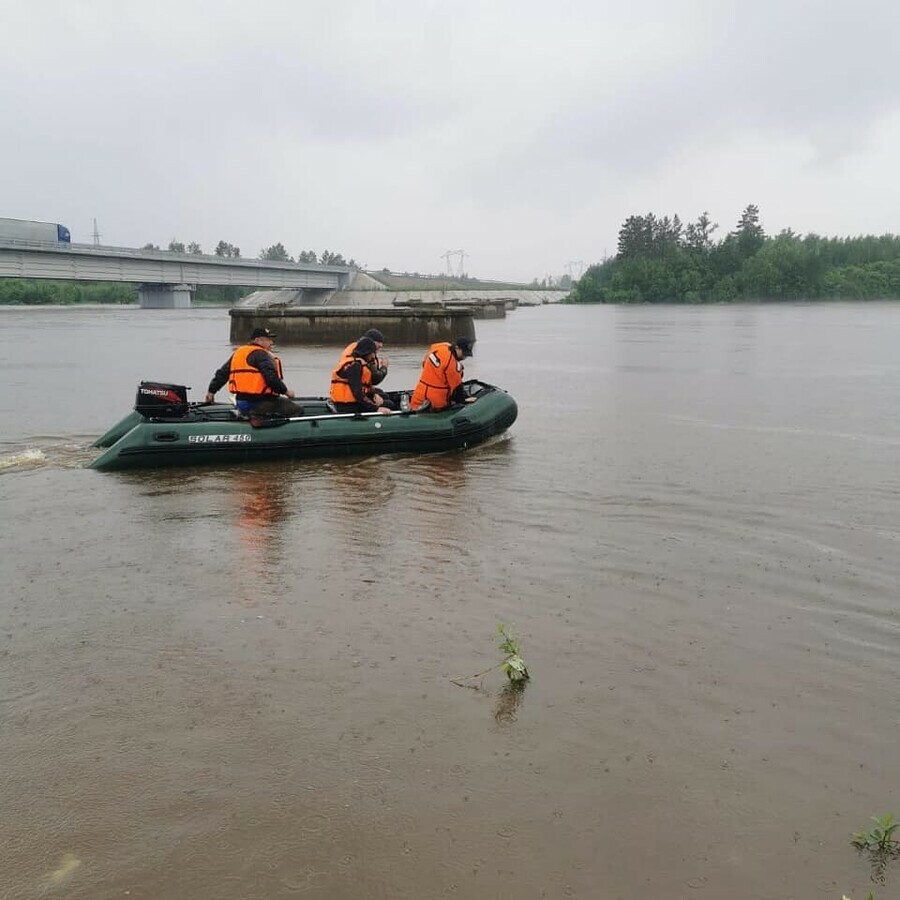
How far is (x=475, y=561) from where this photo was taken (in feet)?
20.5

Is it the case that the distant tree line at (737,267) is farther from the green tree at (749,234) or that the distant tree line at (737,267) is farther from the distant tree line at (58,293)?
the distant tree line at (58,293)

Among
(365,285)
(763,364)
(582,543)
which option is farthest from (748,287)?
(582,543)

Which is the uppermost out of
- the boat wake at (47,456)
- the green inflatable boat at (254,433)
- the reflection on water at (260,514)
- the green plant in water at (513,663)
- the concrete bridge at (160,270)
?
the concrete bridge at (160,270)

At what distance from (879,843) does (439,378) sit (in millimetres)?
8090

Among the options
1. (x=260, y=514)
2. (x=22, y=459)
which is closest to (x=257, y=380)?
(x=260, y=514)

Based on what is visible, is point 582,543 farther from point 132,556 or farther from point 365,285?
point 365,285

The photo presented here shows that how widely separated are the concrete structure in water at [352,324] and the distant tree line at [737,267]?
67.6m

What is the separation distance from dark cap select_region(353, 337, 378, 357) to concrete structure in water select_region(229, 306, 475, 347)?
20932 millimetres

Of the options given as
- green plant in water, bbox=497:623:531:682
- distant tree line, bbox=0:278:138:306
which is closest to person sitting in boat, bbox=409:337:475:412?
green plant in water, bbox=497:623:531:682

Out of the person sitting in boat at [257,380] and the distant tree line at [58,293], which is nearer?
the person sitting in boat at [257,380]

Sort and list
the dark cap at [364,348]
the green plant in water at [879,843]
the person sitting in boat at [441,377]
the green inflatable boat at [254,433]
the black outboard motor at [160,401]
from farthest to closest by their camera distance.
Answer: the person sitting in boat at [441,377] → the dark cap at [364,348] → the black outboard motor at [160,401] → the green inflatable boat at [254,433] → the green plant in water at [879,843]

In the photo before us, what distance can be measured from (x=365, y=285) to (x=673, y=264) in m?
36.8

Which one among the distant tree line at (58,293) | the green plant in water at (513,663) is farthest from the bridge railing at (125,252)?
the green plant in water at (513,663)

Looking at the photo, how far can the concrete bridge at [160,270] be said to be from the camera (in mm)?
51094
